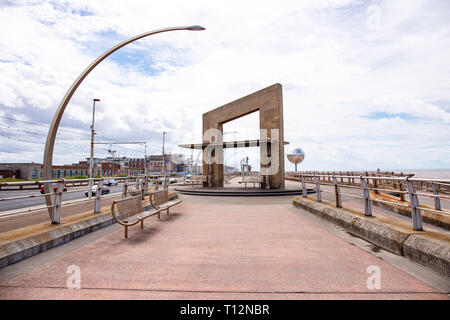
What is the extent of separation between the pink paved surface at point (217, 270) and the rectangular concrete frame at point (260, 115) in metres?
13.2

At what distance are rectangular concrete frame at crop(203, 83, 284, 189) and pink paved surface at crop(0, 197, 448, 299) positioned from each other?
1319 centimetres

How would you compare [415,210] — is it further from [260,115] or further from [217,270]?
[260,115]

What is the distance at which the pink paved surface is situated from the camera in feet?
9.56

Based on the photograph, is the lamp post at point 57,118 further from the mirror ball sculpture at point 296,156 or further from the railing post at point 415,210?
the mirror ball sculpture at point 296,156

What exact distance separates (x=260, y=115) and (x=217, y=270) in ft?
55.1

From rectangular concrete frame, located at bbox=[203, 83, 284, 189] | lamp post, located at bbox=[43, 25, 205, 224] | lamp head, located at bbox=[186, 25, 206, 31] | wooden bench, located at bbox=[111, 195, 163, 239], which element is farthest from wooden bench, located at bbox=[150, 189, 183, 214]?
rectangular concrete frame, located at bbox=[203, 83, 284, 189]

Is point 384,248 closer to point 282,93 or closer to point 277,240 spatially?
point 277,240

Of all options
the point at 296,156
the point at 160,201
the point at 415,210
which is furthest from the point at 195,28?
the point at 296,156

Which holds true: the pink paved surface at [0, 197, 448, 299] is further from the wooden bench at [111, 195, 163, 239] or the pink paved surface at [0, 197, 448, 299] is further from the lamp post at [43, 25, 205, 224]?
the lamp post at [43, 25, 205, 224]

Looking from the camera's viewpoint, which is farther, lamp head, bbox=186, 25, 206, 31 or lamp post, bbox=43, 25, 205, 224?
lamp head, bbox=186, 25, 206, 31

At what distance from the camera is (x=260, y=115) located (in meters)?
19.4

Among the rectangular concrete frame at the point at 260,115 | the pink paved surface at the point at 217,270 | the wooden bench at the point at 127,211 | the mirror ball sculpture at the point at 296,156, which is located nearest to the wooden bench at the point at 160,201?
the wooden bench at the point at 127,211

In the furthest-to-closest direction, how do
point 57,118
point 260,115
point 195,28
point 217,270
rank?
point 260,115
point 195,28
point 57,118
point 217,270
